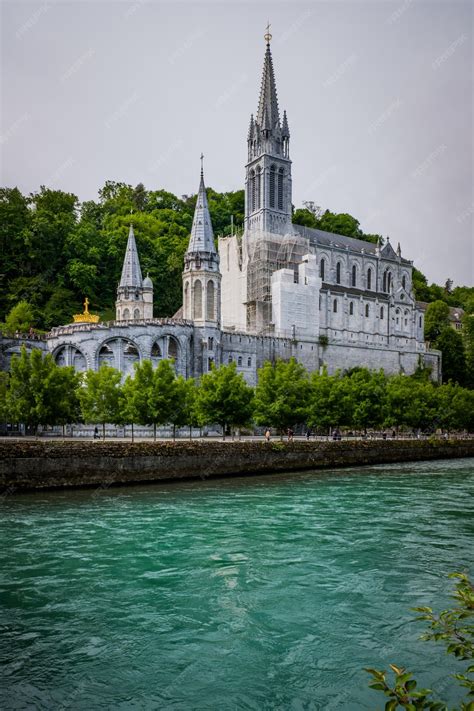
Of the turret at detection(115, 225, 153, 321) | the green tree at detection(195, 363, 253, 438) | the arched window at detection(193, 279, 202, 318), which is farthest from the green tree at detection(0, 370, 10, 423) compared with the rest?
the turret at detection(115, 225, 153, 321)

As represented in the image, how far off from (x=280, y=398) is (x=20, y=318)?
3089 cm

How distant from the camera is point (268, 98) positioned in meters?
86.6

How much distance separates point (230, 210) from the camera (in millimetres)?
106375

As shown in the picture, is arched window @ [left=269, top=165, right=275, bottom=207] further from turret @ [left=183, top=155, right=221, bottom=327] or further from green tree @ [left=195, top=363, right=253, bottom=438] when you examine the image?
green tree @ [left=195, top=363, right=253, bottom=438]

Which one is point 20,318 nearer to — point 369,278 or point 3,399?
point 3,399

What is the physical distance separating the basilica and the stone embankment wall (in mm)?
20525

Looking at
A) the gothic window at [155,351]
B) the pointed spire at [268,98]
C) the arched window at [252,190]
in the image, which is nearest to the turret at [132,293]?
the gothic window at [155,351]

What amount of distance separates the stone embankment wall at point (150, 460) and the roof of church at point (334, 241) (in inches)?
1861

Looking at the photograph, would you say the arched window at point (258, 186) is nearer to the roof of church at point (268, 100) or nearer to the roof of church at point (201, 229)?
the roof of church at point (268, 100)

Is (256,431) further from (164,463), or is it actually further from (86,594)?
(86,594)

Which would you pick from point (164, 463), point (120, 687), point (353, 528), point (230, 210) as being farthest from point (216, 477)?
point (230, 210)

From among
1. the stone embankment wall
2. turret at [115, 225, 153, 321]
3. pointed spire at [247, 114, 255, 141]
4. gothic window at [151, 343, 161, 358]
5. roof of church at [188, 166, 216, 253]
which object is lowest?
the stone embankment wall

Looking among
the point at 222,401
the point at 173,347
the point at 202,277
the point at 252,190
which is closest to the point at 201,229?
the point at 202,277

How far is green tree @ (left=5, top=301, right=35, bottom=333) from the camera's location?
63.3 meters
